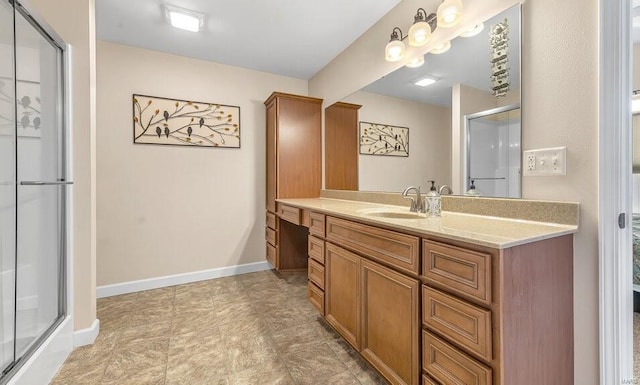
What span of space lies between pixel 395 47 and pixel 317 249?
61.7 inches

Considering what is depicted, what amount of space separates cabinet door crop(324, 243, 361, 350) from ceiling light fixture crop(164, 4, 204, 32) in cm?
208

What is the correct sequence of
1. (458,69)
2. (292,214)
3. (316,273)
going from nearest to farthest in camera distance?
(458,69), (316,273), (292,214)

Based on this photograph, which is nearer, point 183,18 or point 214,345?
point 214,345

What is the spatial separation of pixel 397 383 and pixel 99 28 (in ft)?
11.0

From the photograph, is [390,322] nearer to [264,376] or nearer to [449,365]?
[449,365]

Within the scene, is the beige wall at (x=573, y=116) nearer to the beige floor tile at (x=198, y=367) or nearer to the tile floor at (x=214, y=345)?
the tile floor at (x=214, y=345)

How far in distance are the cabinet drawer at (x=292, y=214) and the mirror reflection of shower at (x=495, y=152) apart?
1.27 m

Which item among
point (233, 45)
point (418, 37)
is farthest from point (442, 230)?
point (233, 45)

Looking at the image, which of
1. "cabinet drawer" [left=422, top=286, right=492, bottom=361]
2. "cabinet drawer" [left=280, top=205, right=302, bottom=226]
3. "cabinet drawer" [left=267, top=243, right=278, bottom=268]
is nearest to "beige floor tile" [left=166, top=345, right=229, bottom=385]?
"cabinet drawer" [left=280, top=205, right=302, bottom=226]

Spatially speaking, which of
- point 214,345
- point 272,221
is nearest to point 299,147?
point 272,221

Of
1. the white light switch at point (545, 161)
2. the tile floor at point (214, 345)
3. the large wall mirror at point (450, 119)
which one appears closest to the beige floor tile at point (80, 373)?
the tile floor at point (214, 345)

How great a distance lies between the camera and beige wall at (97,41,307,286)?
258 centimetres

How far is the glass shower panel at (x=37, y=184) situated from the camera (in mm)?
1429

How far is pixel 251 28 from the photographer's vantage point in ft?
7.81
